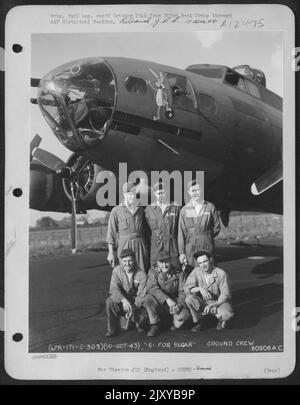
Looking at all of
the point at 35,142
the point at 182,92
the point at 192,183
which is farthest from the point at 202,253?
the point at 35,142

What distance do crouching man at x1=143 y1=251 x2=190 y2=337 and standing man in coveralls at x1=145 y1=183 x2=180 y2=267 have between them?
36 mm

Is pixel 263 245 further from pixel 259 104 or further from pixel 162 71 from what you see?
pixel 162 71

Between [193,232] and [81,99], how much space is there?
102 centimetres

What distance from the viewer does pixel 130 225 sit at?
2691 mm

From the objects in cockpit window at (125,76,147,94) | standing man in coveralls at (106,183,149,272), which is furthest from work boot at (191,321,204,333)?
cockpit window at (125,76,147,94)

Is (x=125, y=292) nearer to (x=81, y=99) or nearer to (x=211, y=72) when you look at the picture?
(x=81, y=99)

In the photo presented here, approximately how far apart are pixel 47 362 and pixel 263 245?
59.3 inches

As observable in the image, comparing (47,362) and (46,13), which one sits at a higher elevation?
(46,13)

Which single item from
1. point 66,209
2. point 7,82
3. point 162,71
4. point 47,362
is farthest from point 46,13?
point 47,362

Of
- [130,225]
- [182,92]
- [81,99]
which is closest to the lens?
[81,99]

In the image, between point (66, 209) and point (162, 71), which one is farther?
point (66, 209)

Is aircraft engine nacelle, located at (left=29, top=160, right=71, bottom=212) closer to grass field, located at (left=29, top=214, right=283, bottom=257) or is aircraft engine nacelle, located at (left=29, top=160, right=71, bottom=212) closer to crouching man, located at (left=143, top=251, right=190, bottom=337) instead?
grass field, located at (left=29, top=214, right=283, bottom=257)

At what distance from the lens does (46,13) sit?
2713mm

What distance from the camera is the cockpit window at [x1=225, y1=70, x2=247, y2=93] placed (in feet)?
9.11
